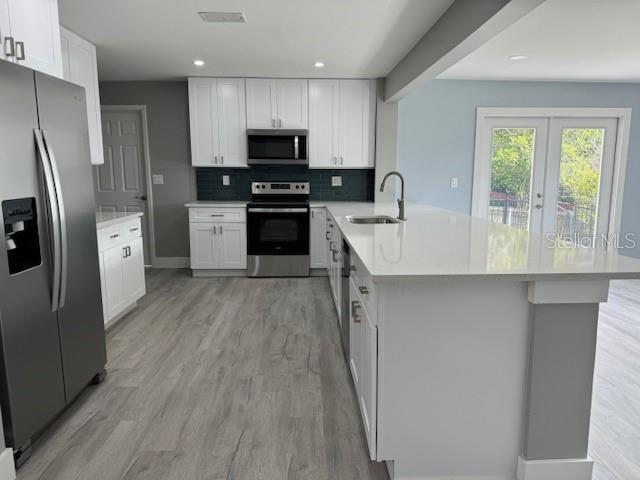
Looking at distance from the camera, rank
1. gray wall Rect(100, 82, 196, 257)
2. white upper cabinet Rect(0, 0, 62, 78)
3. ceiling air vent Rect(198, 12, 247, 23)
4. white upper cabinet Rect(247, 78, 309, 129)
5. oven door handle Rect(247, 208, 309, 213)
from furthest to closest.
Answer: gray wall Rect(100, 82, 196, 257)
white upper cabinet Rect(247, 78, 309, 129)
oven door handle Rect(247, 208, 309, 213)
ceiling air vent Rect(198, 12, 247, 23)
white upper cabinet Rect(0, 0, 62, 78)

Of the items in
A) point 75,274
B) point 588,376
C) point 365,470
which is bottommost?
point 365,470

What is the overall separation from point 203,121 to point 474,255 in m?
4.10

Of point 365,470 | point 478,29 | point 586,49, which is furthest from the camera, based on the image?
point 586,49

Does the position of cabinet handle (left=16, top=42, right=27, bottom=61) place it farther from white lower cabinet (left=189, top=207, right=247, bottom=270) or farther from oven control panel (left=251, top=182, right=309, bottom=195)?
oven control panel (left=251, top=182, right=309, bottom=195)

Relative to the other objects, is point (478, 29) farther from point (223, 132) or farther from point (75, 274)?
point (223, 132)

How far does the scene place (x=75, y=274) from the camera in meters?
2.23

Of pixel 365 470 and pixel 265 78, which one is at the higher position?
pixel 265 78

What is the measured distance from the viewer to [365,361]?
6.20 ft

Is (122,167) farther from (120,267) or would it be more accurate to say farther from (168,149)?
(120,267)

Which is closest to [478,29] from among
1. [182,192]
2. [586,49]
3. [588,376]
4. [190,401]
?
[588,376]

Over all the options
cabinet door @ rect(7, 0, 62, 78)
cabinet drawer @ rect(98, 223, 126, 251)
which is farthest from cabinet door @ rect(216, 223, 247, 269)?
cabinet door @ rect(7, 0, 62, 78)

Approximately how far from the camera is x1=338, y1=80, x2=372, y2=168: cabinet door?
5.10 meters

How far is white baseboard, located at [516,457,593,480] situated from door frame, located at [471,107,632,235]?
4.24 m

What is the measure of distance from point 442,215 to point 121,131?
13.4ft
